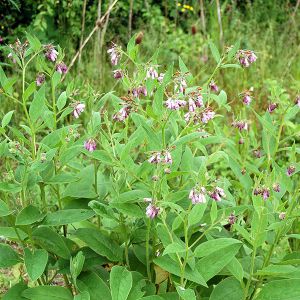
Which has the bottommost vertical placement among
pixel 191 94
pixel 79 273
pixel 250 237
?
pixel 79 273

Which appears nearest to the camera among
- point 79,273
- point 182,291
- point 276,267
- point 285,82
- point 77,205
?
point 182,291

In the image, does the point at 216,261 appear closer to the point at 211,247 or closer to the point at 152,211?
the point at 211,247

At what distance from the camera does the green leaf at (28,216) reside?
1.84m

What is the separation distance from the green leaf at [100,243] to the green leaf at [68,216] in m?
0.09

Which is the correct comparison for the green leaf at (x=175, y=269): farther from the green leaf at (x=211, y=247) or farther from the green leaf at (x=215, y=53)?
the green leaf at (x=215, y=53)

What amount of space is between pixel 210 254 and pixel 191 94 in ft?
1.41

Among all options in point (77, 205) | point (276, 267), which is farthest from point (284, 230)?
point (77, 205)

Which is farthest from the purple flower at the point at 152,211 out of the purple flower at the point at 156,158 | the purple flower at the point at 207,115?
the purple flower at the point at 207,115

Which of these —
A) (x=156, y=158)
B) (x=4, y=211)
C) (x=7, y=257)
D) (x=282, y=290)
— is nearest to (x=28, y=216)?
(x=4, y=211)

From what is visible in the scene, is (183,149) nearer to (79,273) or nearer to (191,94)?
(191,94)

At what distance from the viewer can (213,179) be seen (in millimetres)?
1729

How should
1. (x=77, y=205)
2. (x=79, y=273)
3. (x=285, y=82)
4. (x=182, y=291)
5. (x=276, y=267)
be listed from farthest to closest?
(x=285, y=82) → (x=77, y=205) → (x=79, y=273) → (x=276, y=267) → (x=182, y=291)

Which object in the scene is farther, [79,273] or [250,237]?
[79,273]

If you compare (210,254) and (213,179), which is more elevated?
(213,179)
